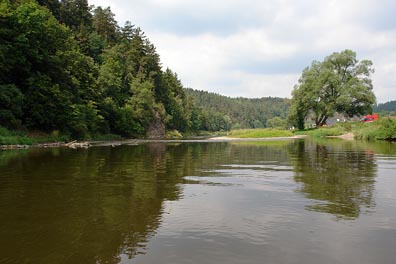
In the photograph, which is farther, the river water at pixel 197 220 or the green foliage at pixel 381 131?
the green foliage at pixel 381 131

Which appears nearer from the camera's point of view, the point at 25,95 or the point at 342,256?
the point at 342,256

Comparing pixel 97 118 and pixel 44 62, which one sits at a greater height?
pixel 44 62

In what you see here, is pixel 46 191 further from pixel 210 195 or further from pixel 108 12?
pixel 108 12

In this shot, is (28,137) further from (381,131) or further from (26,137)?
(381,131)

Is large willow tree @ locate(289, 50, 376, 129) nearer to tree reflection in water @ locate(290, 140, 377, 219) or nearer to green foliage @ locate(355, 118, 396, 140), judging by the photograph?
green foliage @ locate(355, 118, 396, 140)

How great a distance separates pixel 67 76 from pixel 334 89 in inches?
2781

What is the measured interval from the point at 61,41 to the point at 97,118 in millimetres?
14594

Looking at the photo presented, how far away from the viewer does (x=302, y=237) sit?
673 cm

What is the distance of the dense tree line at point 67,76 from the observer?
148ft

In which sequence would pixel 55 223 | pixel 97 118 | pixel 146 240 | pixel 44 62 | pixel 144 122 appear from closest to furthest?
1. pixel 146 240
2. pixel 55 223
3. pixel 44 62
4. pixel 97 118
5. pixel 144 122

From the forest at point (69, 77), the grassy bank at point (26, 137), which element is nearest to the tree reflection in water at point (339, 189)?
the grassy bank at point (26, 137)

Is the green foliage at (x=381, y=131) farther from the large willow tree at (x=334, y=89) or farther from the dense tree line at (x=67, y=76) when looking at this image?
the dense tree line at (x=67, y=76)

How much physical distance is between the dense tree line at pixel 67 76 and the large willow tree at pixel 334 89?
4252 centimetres

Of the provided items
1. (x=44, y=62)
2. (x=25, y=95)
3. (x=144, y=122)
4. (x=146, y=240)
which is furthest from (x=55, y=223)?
(x=144, y=122)
